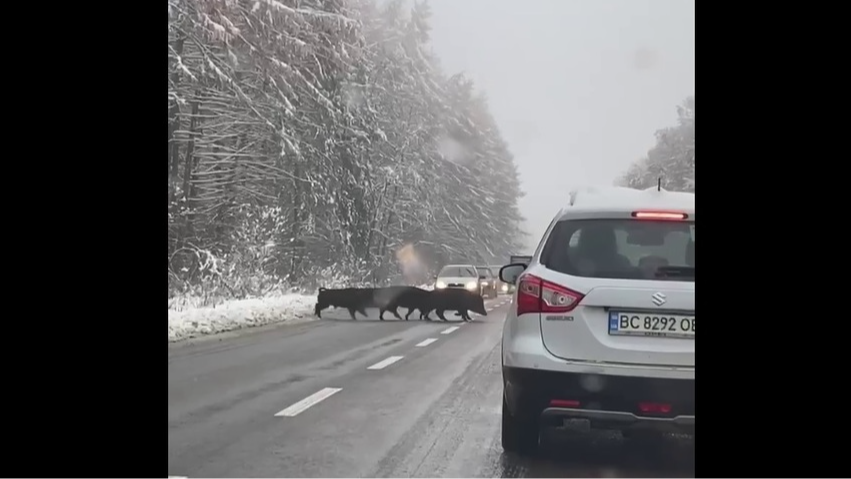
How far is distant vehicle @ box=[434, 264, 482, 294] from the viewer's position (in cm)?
2520

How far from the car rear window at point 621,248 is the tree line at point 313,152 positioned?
25.8 ft

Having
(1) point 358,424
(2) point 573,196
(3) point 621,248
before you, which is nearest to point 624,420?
(3) point 621,248

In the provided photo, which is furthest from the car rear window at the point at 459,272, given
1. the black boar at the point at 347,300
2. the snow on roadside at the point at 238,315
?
the black boar at the point at 347,300

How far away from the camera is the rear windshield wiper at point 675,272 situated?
15.1ft

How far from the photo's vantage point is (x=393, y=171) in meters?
31.5

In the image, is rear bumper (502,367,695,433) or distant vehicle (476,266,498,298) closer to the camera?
rear bumper (502,367,695,433)

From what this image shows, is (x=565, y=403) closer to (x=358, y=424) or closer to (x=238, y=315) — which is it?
(x=358, y=424)

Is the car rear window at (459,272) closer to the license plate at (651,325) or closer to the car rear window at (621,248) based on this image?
the car rear window at (621,248)

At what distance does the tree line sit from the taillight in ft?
25.7

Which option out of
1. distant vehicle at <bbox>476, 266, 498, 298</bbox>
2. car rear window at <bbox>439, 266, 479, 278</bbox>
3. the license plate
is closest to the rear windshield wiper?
the license plate

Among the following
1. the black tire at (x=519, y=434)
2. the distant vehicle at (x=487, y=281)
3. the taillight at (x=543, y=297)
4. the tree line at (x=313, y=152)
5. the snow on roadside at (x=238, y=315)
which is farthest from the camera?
the distant vehicle at (x=487, y=281)

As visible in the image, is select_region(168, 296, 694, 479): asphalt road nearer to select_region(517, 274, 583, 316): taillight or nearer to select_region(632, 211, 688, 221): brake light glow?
select_region(517, 274, 583, 316): taillight
